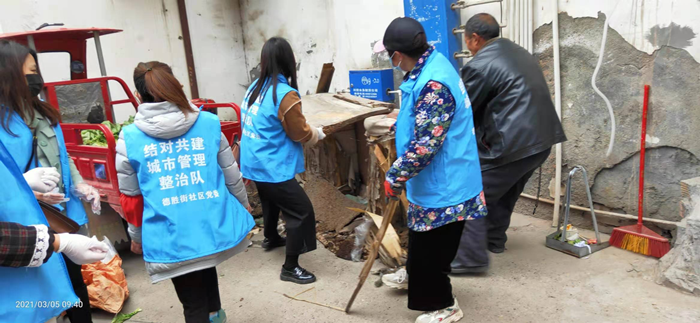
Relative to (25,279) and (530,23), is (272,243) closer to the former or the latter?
(25,279)

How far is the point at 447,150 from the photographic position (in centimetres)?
237

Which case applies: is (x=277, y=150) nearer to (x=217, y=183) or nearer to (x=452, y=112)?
(x=217, y=183)

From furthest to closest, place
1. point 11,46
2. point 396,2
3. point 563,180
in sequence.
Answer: point 396,2 < point 563,180 < point 11,46

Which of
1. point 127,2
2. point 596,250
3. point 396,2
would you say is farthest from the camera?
point 127,2

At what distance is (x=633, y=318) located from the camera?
8.89 ft

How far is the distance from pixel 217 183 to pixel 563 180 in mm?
2911

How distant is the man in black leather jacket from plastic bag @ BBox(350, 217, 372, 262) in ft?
2.57

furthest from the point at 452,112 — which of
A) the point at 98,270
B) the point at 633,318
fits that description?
the point at 98,270

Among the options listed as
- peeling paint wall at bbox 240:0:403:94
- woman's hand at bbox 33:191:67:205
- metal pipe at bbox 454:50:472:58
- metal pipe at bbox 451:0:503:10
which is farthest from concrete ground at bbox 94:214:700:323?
peeling paint wall at bbox 240:0:403:94

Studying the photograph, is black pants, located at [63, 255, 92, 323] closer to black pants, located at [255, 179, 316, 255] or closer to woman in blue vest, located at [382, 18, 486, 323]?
black pants, located at [255, 179, 316, 255]

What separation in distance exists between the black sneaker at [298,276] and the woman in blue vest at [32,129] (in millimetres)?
1336

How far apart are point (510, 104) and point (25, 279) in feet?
9.18

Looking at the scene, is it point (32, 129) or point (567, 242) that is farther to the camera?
point (567, 242)

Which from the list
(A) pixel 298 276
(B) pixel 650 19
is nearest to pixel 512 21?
(B) pixel 650 19
